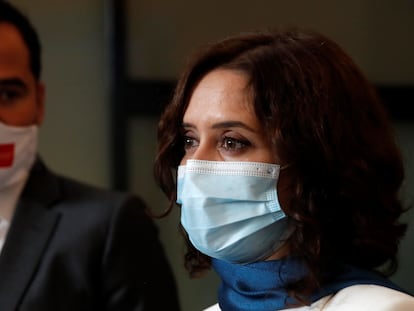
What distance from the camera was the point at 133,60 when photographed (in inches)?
111

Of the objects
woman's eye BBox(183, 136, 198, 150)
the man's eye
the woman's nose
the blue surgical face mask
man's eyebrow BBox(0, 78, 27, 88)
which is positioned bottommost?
the man's eye

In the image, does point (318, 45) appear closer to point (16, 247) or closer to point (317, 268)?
point (317, 268)

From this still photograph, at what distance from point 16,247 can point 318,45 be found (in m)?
0.91

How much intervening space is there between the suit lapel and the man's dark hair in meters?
0.25

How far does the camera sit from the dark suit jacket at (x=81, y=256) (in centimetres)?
167

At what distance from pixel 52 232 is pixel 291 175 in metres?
0.81

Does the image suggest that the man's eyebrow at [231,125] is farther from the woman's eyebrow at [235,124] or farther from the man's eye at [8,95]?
the man's eye at [8,95]

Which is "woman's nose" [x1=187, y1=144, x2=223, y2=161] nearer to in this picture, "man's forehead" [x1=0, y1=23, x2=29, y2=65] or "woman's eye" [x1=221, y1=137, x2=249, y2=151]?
"woman's eye" [x1=221, y1=137, x2=249, y2=151]

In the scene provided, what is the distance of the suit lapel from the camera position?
167cm

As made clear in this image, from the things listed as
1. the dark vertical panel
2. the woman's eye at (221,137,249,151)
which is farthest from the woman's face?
the dark vertical panel

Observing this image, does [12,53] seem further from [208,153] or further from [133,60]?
[133,60]

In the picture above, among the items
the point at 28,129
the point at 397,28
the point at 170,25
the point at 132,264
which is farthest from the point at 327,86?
the point at 170,25

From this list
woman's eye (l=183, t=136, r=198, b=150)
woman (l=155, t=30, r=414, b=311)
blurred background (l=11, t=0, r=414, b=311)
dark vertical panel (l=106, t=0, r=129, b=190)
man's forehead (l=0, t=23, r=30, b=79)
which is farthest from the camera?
dark vertical panel (l=106, t=0, r=129, b=190)

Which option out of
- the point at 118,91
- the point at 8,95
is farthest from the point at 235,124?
the point at 118,91
